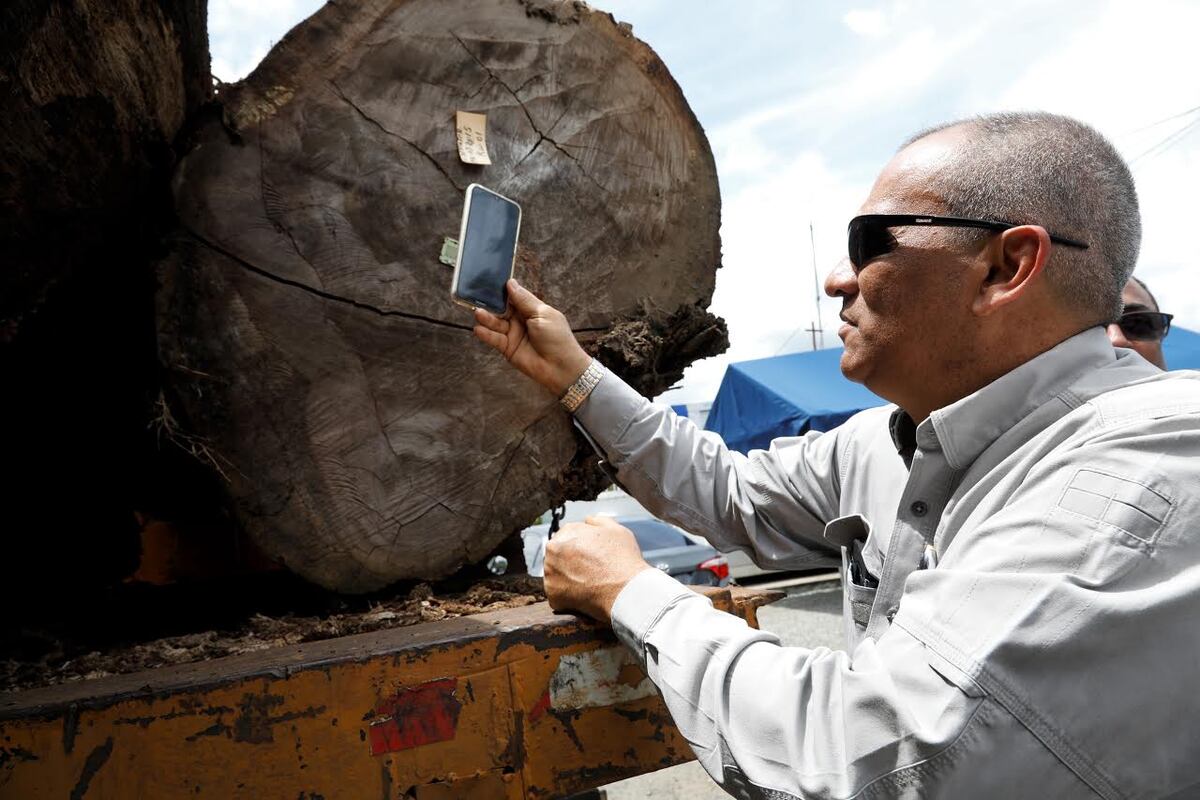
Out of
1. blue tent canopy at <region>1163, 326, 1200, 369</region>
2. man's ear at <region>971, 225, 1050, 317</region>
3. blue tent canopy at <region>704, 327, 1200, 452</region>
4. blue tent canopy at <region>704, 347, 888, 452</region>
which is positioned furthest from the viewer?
blue tent canopy at <region>704, 347, 888, 452</region>

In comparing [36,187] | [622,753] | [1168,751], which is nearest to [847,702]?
[1168,751]

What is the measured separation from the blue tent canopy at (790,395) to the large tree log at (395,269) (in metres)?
5.95

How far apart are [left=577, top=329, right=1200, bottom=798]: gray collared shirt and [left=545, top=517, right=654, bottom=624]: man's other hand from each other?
0.22 feet

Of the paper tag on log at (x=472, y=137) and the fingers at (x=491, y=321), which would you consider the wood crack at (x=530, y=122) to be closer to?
the paper tag on log at (x=472, y=137)

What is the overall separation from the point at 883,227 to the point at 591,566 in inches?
28.9

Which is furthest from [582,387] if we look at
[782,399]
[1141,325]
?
[782,399]

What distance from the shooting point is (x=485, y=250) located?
163 centimetres

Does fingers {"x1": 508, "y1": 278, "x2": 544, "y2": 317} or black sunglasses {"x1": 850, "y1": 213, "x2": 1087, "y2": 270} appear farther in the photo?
fingers {"x1": 508, "y1": 278, "x2": 544, "y2": 317}

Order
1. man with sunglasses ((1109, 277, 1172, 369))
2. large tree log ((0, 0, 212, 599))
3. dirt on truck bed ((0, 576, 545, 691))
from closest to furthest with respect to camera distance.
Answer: large tree log ((0, 0, 212, 599)) < dirt on truck bed ((0, 576, 545, 691)) < man with sunglasses ((1109, 277, 1172, 369))

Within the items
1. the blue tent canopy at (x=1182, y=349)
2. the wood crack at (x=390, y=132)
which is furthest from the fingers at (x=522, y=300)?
the blue tent canopy at (x=1182, y=349)

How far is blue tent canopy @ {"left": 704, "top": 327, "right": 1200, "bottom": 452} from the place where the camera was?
8.00m

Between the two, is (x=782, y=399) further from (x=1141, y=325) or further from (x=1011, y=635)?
(x=1011, y=635)

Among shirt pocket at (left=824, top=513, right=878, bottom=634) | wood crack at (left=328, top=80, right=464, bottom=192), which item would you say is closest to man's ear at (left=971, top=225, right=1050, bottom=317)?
shirt pocket at (left=824, top=513, right=878, bottom=634)

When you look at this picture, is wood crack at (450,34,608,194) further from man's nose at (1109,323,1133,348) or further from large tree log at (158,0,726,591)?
man's nose at (1109,323,1133,348)
